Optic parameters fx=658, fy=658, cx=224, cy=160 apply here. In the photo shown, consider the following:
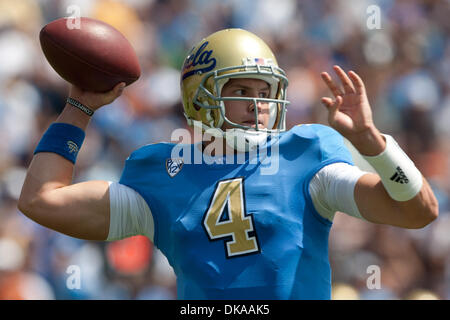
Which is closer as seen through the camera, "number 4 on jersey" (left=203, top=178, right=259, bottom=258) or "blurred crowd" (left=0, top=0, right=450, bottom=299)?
"number 4 on jersey" (left=203, top=178, right=259, bottom=258)

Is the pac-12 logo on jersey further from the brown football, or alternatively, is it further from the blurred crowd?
the blurred crowd

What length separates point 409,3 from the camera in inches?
229

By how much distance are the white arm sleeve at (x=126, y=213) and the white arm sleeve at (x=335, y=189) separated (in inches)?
22.6

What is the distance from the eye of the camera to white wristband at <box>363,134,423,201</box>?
177 cm

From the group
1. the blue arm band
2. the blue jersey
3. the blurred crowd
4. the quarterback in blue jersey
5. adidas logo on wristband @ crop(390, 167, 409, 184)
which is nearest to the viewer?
adidas logo on wristband @ crop(390, 167, 409, 184)

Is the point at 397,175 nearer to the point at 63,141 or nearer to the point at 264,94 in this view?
the point at 264,94

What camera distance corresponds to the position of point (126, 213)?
2223 millimetres

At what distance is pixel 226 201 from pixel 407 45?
3.95 m

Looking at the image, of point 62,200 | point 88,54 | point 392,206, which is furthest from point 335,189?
point 88,54

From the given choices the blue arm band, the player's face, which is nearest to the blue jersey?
the player's face

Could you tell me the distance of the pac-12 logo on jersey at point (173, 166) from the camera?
2.24 metres

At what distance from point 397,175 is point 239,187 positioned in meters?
0.54

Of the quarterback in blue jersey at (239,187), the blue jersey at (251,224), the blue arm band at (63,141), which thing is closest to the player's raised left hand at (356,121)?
the quarterback in blue jersey at (239,187)

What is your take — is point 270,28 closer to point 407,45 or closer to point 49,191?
point 407,45
